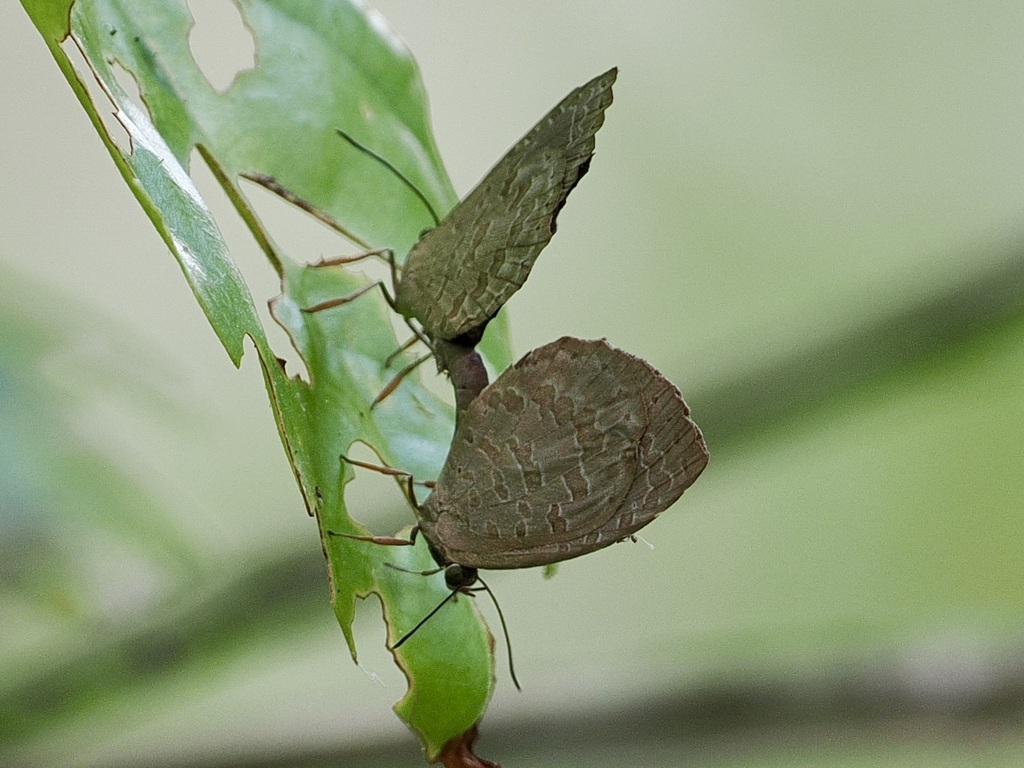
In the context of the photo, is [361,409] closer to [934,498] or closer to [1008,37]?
[934,498]

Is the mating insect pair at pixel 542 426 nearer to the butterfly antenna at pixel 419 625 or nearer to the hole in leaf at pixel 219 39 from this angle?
the butterfly antenna at pixel 419 625

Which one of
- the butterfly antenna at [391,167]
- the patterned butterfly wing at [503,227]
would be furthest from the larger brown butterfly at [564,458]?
the butterfly antenna at [391,167]

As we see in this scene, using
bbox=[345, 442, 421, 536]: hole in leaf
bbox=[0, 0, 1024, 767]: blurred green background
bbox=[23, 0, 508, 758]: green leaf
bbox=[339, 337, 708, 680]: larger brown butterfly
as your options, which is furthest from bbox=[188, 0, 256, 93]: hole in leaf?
bbox=[339, 337, 708, 680]: larger brown butterfly

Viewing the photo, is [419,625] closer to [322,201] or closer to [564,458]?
[564,458]

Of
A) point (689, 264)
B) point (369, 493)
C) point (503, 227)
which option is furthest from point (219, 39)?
point (503, 227)

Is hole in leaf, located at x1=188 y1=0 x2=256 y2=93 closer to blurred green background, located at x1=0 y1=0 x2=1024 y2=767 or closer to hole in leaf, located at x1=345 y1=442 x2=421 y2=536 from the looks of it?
blurred green background, located at x1=0 y1=0 x2=1024 y2=767

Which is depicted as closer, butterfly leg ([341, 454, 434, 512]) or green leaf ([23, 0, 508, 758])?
green leaf ([23, 0, 508, 758])
